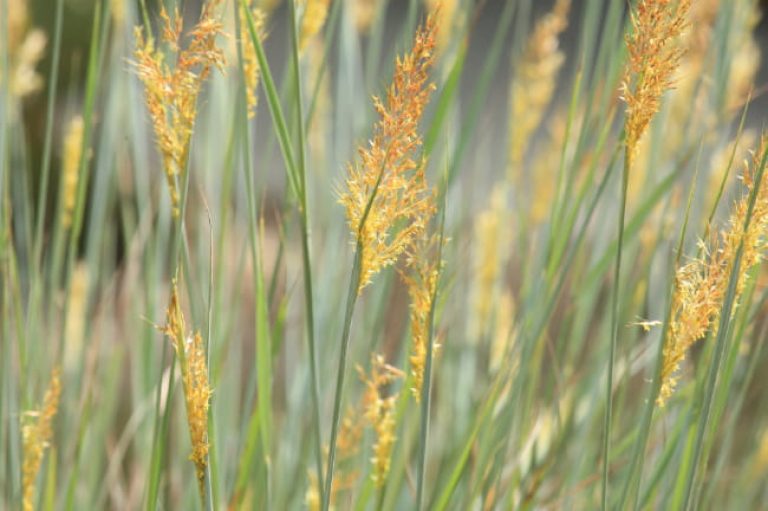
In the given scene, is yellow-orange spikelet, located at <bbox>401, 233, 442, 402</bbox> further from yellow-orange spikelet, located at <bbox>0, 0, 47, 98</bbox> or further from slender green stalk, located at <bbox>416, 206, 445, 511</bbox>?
yellow-orange spikelet, located at <bbox>0, 0, 47, 98</bbox>

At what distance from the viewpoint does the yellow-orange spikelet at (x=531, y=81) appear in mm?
1196

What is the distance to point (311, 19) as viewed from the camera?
76 cm

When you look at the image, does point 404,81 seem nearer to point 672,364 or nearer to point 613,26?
point 672,364

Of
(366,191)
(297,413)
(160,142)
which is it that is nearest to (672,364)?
(366,191)

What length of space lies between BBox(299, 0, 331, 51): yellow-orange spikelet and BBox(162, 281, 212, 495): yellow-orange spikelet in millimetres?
283

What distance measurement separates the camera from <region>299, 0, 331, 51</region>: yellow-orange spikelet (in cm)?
75

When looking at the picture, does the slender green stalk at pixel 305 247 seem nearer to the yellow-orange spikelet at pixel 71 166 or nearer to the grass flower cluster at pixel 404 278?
the grass flower cluster at pixel 404 278

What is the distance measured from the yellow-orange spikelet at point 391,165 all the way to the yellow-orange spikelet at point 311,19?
247 millimetres

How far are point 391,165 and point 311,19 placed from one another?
0.94 feet

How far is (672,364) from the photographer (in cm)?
A: 53

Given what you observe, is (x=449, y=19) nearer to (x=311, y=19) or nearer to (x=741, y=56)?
(x=741, y=56)

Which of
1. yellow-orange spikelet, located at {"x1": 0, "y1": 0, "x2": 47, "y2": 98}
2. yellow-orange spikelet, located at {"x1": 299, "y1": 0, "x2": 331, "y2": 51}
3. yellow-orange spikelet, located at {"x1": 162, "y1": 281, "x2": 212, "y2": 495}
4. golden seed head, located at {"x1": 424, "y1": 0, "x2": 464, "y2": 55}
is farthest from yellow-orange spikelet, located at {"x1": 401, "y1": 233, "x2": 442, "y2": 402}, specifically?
yellow-orange spikelet, located at {"x1": 0, "y1": 0, "x2": 47, "y2": 98}

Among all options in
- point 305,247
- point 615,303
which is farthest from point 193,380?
point 615,303

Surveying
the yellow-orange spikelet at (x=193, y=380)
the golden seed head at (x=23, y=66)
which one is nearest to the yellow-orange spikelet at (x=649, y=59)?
the yellow-orange spikelet at (x=193, y=380)
